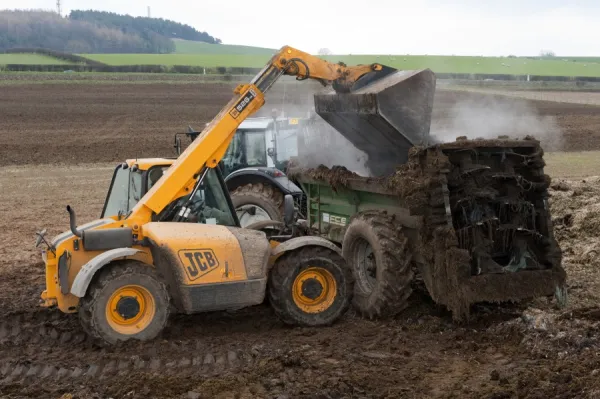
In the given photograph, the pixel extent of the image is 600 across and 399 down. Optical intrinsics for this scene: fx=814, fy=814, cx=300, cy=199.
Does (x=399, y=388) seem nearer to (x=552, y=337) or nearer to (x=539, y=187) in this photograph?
(x=552, y=337)

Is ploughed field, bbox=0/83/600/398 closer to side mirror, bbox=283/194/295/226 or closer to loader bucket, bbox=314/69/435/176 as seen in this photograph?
side mirror, bbox=283/194/295/226

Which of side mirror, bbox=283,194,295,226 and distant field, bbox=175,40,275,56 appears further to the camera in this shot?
distant field, bbox=175,40,275,56

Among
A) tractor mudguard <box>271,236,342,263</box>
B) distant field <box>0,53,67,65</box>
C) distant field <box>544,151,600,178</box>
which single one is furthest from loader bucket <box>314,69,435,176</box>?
distant field <box>0,53,67,65</box>

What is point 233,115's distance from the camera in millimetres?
8977

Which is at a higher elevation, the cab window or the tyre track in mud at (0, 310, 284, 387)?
the cab window

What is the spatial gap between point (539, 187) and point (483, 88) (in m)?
42.3

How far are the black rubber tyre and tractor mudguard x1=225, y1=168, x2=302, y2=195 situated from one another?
2656 mm

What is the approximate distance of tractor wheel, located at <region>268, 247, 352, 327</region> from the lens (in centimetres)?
841

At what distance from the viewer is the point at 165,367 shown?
Result: 7.14 m

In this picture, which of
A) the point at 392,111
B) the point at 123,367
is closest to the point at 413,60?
the point at 392,111

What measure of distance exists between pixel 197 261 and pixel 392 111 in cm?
296

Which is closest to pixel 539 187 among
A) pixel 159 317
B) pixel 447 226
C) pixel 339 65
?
pixel 447 226

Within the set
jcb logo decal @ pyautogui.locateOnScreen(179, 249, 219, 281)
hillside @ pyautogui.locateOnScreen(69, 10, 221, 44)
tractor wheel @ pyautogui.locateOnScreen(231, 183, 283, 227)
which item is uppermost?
hillside @ pyautogui.locateOnScreen(69, 10, 221, 44)

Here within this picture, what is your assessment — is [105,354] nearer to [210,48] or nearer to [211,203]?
[211,203]
